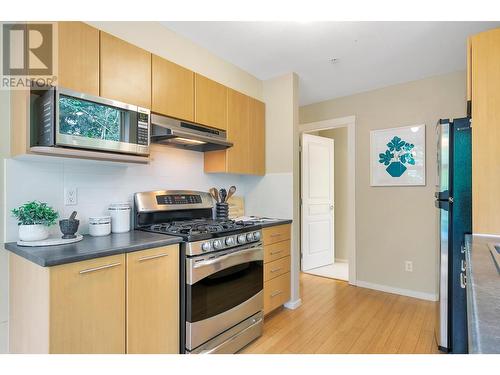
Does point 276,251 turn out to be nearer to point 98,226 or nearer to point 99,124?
point 98,226

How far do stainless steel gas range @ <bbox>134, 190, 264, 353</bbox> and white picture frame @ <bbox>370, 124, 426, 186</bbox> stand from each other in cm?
189

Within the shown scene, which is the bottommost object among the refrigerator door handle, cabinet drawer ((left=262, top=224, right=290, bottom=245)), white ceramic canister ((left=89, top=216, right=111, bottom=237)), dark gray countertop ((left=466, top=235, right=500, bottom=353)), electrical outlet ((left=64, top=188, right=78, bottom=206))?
cabinet drawer ((left=262, top=224, right=290, bottom=245))

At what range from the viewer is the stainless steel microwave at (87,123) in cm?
142

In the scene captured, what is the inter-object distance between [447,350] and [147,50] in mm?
3112

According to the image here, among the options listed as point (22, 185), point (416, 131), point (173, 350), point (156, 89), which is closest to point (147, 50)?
point (156, 89)

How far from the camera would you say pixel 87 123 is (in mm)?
1539

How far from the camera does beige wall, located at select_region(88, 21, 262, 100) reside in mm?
1944

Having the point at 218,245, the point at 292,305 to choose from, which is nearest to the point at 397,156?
the point at 292,305

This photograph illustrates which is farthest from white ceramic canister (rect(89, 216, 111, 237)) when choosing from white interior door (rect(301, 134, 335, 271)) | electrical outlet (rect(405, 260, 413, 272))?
electrical outlet (rect(405, 260, 413, 272))

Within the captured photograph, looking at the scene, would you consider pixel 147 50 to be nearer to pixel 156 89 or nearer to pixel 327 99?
pixel 156 89

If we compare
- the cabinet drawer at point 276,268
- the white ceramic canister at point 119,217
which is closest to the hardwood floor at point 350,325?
the cabinet drawer at point 276,268

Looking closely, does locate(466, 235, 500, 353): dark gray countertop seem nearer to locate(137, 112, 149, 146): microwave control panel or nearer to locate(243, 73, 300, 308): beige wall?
locate(243, 73, 300, 308): beige wall

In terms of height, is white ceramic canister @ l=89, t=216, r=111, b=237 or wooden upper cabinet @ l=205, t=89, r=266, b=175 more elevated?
wooden upper cabinet @ l=205, t=89, r=266, b=175
